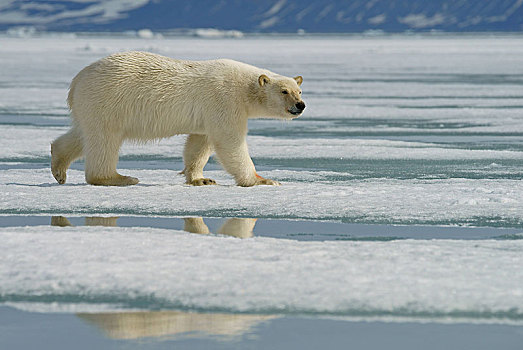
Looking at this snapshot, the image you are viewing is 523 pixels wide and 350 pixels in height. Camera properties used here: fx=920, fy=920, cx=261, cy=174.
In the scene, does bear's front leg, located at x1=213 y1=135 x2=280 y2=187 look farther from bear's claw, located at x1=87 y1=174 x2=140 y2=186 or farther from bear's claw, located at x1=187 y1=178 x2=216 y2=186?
bear's claw, located at x1=87 y1=174 x2=140 y2=186

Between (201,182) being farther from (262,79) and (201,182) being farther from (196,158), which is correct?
(262,79)

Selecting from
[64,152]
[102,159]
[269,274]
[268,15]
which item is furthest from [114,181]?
[268,15]

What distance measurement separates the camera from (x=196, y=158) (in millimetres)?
6168

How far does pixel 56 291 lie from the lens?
336 centimetres

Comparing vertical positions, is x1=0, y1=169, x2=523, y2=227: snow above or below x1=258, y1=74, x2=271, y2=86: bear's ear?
below

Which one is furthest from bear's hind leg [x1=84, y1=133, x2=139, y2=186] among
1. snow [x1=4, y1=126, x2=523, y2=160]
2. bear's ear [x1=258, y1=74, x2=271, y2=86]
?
snow [x1=4, y1=126, x2=523, y2=160]

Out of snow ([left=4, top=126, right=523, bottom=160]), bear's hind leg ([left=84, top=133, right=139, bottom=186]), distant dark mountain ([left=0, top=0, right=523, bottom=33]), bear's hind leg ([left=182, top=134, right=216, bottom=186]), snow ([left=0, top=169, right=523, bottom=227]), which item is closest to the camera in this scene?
snow ([left=0, top=169, right=523, bottom=227])

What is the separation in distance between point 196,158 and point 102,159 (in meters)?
0.68

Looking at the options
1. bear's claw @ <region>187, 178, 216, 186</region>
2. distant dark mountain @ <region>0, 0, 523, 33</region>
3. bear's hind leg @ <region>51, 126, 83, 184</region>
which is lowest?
distant dark mountain @ <region>0, 0, 523, 33</region>

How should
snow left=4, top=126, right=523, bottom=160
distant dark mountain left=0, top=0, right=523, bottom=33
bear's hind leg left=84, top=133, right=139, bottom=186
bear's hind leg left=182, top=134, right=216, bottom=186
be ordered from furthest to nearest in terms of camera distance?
distant dark mountain left=0, top=0, right=523, bottom=33 < snow left=4, top=126, right=523, bottom=160 < bear's hind leg left=182, top=134, right=216, bottom=186 < bear's hind leg left=84, top=133, right=139, bottom=186

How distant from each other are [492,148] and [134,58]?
3717 millimetres

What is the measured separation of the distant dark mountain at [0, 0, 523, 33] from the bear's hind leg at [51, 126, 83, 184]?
458 feet

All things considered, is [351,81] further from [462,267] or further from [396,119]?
[462,267]

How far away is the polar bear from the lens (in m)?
5.79
